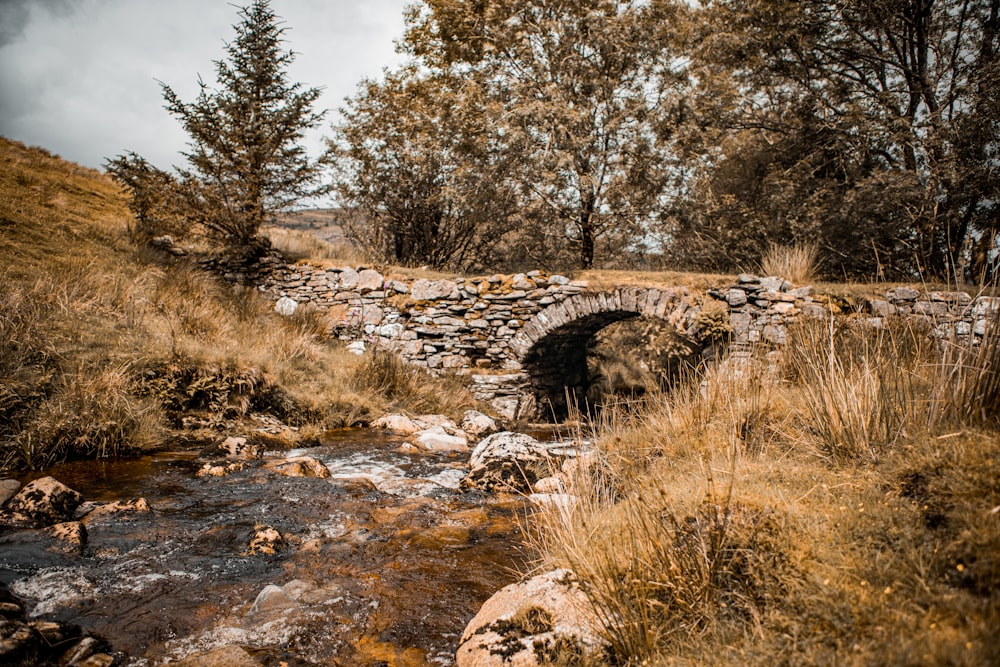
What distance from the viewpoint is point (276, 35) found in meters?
10.3

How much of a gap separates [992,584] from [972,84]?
10.6 meters

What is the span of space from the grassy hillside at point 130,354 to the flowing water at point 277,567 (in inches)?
21.0

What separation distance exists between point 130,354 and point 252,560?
357 cm

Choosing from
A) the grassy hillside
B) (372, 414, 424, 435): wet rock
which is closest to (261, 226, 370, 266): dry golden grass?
the grassy hillside

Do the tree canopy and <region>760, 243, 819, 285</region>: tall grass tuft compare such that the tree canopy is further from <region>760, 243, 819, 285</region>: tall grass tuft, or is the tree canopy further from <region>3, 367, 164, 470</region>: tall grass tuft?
<region>3, 367, 164, 470</region>: tall grass tuft

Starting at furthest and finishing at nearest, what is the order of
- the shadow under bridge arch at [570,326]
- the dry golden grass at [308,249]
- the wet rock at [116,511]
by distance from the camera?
the dry golden grass at [308,249], the shadow under bridge arch at [570,326], the wet rock at [116,511]

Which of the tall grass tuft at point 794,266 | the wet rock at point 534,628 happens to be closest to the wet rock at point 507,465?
the wet rock at point 534,628

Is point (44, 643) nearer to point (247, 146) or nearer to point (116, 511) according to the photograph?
point (116, 511)

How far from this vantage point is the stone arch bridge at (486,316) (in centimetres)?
853

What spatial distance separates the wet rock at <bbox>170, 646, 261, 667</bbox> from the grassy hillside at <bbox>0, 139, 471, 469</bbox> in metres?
2.87

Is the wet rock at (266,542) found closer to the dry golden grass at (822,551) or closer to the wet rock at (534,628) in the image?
the wet rock at (534,628)

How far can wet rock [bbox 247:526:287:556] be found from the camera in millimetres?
2650

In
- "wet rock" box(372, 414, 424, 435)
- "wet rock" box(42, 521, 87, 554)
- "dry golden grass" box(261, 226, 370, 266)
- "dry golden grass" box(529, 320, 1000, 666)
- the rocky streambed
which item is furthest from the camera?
"dry golden grass" box(261, 226, 370, 266)

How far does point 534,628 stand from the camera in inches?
71.2
